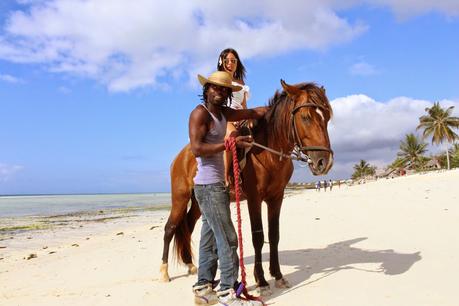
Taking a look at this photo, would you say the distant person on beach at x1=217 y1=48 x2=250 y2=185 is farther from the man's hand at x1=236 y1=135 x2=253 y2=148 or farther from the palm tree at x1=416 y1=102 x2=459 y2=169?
the palm tree at x1=416 y1=102 x2=459 y2=169

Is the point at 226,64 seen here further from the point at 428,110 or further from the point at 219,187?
the point at 428,110

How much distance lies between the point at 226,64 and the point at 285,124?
133cm

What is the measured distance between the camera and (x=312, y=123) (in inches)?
171

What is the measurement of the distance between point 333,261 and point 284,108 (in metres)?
2.67

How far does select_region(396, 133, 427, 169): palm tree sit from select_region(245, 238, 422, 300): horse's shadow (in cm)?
6856

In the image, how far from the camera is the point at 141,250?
9320 millimetres

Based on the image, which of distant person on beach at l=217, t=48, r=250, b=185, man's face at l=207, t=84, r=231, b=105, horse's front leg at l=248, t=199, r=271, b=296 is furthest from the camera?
distant person on beach at l=217, t=48, r=250, b=185

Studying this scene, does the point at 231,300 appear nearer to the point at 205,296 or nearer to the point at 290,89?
the point at 205,296

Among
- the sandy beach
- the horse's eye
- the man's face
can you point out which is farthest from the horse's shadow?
the man's face

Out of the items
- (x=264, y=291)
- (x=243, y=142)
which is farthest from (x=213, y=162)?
(x=264, y=291)

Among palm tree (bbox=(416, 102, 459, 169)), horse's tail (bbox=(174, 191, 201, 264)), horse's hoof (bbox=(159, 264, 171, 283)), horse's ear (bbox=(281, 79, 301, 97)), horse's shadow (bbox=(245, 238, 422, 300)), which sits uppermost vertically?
palm tree (bbox=(416, 102, 459, 169))

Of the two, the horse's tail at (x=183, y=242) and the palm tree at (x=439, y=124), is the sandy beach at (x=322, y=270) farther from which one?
the palm tree at (x=439, y=124)

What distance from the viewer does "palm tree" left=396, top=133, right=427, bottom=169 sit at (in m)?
69.4

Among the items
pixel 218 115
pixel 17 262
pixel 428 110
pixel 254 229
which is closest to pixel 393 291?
pixel 254 229
